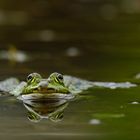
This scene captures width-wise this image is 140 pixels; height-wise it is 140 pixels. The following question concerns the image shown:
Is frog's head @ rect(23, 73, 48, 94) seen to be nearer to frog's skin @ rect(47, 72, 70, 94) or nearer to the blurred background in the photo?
frog's skin @ rect(47, 72, 70, 94)

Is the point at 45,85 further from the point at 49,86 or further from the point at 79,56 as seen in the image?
the point at 79,56

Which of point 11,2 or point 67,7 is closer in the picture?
point 67,7

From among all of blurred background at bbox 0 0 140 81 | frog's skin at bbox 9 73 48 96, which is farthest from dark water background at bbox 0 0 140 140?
frog's skin at bbox 9 73 48 96

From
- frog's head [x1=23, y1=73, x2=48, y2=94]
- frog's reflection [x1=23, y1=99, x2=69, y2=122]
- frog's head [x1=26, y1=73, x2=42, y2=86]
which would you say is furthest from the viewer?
frog's head [x1=26, y1=73, x2=42, y2=86]

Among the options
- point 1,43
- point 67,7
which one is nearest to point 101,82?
point 1,43

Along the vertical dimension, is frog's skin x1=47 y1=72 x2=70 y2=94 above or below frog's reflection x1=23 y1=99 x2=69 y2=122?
above

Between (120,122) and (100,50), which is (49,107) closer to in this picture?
(120,122)

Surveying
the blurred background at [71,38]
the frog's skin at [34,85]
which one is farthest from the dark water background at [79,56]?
the frog's skin at [34,85]

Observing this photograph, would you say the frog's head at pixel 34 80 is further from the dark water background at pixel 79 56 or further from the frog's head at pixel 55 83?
the dark water background at pixel 79 56

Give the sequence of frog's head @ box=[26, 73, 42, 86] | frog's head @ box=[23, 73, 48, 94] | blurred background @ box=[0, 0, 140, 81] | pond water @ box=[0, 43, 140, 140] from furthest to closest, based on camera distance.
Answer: blurred background @ box=[0, 0, 140, 81] → frog's head @ box=[26, 73, 42, 86] → frog's head @ box=[23, 73, 48, 94] → pond water @ box=[0, 43, 140, 140]
